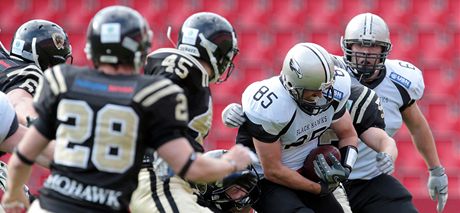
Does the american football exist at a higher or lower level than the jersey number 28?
lower

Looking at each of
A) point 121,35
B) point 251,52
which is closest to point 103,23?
point 121,35

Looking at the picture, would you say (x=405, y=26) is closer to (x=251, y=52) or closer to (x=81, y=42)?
(x=251, y=52)

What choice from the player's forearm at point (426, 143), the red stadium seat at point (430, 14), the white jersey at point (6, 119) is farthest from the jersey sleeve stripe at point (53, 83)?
the red stadium seat at point (430, 14)

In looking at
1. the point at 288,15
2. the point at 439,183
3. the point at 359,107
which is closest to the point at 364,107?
the point at 359,107

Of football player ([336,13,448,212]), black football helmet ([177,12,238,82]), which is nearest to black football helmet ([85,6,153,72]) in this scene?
black football helmet ([177,12,238,82])

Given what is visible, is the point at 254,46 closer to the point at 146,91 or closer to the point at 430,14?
the point at 430,14

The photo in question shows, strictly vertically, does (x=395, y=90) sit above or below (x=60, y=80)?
below

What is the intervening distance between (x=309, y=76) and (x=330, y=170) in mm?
507

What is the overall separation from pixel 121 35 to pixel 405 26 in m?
8.54

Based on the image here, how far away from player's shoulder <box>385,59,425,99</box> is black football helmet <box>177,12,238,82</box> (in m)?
1.60

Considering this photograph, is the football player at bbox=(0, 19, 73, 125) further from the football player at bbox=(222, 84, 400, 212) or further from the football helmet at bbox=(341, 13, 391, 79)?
the football helmet at bbox=(341, 13, 391, 79)

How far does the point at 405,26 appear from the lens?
1199 centimetres

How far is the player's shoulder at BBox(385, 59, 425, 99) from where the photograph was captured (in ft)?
20.5

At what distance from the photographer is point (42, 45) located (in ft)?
18.7
